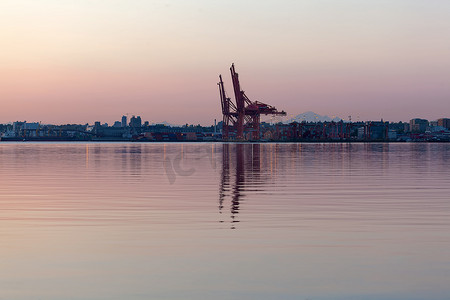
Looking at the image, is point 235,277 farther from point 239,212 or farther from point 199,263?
point 239,212

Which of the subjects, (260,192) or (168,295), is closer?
(168,295)

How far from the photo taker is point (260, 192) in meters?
26.1

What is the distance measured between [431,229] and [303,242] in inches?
154

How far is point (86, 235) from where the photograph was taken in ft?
46.2

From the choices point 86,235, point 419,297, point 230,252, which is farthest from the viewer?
point 86,235

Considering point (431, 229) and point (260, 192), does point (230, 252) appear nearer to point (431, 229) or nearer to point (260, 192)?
point (431, 229)

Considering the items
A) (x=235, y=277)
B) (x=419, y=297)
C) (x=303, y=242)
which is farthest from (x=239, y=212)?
(x=419, y=297)

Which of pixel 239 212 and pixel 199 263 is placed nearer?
pixel 199 263

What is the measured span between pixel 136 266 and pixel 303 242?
4039mm

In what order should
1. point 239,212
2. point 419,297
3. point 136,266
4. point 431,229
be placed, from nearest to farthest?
point 419,297
point 136,266
point 431,229
point 239,212

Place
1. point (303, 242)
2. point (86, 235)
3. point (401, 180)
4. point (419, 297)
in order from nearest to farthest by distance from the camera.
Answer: point (419, 297)
point (303, 242)
point (86, 235)
point (401, 180)

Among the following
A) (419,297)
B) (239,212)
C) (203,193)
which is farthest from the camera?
(203,193)

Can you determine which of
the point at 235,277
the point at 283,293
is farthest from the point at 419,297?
the point at 235,277

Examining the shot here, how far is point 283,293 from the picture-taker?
8812 mm
